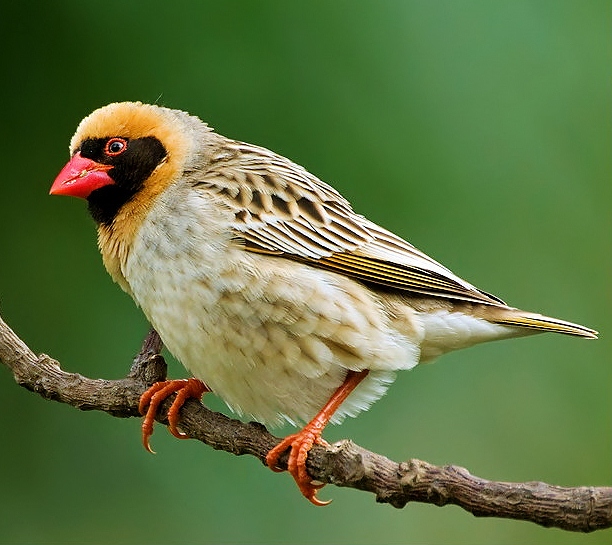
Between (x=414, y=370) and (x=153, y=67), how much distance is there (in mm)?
1530

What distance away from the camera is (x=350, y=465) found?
11.4 ft

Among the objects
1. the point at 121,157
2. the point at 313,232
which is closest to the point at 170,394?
the point at 313,232

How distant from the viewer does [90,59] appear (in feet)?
15.8

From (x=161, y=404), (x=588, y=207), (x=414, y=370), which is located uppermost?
(x=588, y=207)

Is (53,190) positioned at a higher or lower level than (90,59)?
lower

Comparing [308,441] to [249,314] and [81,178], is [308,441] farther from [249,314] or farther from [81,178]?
[81,178]

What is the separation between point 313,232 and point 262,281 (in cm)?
34

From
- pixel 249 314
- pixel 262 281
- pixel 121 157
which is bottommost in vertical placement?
pixel 249 314

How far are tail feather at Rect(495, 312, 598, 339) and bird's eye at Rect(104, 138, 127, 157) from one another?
1.42 meters

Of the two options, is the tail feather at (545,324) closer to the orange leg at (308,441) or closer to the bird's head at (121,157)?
the orange leg at (308,441)

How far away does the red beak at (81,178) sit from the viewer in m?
4.29

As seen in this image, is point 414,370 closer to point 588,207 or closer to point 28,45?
point 588,207

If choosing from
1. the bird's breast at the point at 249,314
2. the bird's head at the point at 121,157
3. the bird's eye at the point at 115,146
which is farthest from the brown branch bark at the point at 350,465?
the bird's eye at the point at 115,146

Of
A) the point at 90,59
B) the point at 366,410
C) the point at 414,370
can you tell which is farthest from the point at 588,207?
the point at 90,59
